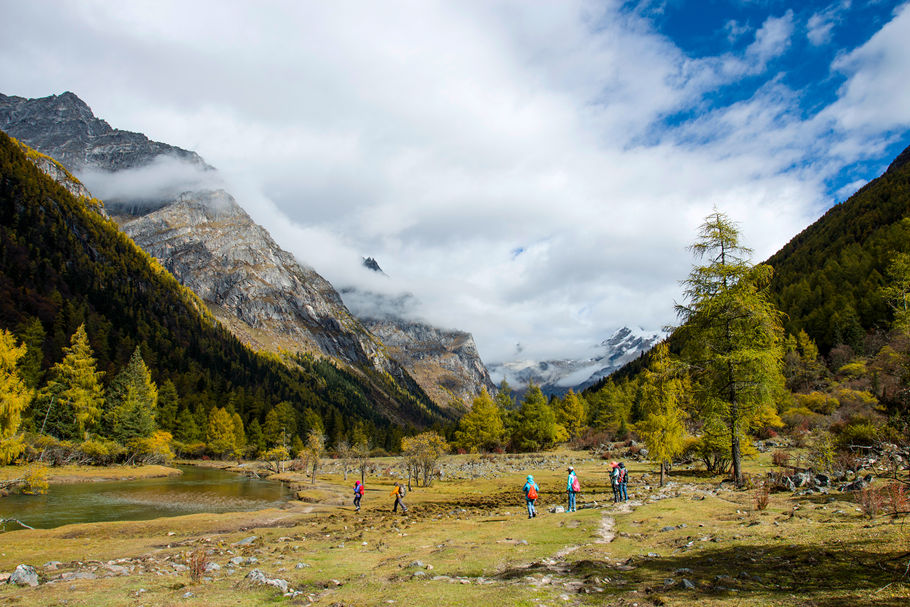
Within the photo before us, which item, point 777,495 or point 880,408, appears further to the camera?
point 880,408

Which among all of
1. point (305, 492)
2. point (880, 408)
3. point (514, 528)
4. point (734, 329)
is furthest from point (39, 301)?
point (880, 408)

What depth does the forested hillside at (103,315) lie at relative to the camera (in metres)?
112

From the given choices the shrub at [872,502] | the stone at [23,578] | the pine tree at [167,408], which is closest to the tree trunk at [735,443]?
the shrub at [872,502]

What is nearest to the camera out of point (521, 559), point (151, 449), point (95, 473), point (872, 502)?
point (872, 502)

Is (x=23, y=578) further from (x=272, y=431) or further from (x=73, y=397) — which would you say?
(x=272, y=431)

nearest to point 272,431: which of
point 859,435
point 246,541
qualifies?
point 246,541

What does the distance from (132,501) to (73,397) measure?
3869cm

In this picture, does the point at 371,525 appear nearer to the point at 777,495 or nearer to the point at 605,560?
the point at 605,560

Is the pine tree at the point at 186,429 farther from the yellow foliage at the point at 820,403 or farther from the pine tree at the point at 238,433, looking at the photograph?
the yellow foliage at the point at 820,403

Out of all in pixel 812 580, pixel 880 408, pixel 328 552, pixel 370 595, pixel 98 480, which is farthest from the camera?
pixel 98 480

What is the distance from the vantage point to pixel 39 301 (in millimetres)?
120000

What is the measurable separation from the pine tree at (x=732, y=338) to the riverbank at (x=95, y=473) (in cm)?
6660

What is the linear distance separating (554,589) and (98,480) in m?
75.8

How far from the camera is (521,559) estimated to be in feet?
46.3
